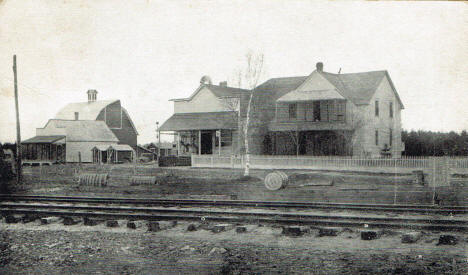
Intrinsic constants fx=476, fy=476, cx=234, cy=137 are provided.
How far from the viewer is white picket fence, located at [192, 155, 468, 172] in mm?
24750

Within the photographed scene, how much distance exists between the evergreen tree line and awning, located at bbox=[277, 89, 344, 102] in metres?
7.80

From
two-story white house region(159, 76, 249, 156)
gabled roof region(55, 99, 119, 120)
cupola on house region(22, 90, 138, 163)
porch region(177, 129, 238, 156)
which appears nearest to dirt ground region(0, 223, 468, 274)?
two-story white house region(159, 76, 249, 156)

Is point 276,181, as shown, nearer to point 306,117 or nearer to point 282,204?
point 282,204

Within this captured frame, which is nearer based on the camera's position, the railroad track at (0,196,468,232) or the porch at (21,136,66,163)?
the railroad track at (0,196,468,232)

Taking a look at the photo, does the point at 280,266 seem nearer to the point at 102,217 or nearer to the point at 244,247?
the point at 244,247

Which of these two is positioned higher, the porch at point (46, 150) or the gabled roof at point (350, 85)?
the gabled roof at point (350, 85)

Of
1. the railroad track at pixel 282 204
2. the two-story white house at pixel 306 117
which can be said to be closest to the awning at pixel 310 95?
the two-story white house at pixel 306 117

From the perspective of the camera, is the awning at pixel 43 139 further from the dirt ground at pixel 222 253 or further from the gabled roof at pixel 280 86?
the dirt ground at pixel 222 253

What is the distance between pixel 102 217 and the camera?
1204 centimetres

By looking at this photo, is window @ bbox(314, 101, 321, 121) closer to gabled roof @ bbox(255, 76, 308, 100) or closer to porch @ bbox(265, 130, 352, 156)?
porch @ bbox(265, 130, 352, 156)

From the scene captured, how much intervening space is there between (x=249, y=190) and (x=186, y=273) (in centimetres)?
1273

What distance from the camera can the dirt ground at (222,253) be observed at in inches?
290

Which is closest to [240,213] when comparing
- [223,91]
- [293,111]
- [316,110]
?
[316,110]

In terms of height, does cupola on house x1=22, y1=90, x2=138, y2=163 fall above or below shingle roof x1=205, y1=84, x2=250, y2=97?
below
